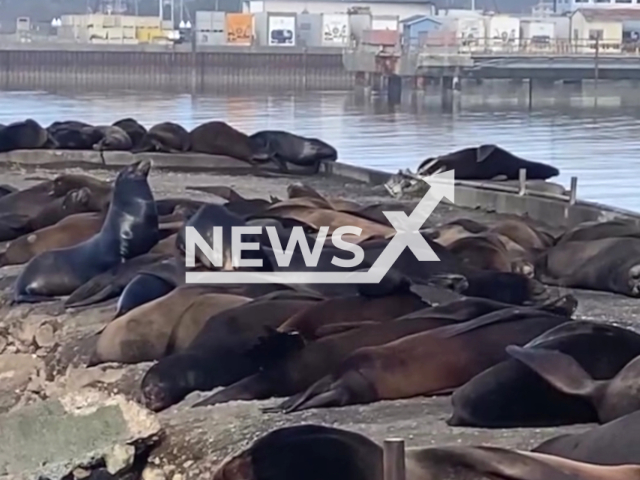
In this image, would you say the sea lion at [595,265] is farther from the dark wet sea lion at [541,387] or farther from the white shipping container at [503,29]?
the white shipping container at [503,29]

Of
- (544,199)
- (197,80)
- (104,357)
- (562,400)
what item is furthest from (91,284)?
(197,80)

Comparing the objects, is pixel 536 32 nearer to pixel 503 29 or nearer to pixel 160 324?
pixel 503 29

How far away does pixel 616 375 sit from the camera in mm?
3666

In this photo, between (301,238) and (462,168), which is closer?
(301,238)

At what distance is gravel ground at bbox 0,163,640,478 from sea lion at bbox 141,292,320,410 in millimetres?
73

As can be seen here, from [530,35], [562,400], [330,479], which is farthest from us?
[530,35]

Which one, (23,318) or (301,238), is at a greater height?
(301,238)

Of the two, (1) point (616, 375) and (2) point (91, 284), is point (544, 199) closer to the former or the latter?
(2) point (91, 284)

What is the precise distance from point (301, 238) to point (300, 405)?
7.13 ft

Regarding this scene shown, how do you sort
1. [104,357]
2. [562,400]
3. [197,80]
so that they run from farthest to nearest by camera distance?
[197,80]
[104,357]
[562,400]

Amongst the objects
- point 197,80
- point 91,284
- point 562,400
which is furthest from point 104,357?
point 197,80

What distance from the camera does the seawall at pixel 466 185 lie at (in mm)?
8953

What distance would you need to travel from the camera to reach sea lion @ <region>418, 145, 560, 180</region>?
1066 cm

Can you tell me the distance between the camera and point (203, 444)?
13.3ft
